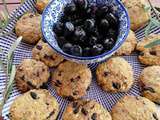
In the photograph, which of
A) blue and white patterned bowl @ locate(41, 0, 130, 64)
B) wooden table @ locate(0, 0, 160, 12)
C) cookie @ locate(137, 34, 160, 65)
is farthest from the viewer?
wooden table @ locate(0, 0, 160, 12)

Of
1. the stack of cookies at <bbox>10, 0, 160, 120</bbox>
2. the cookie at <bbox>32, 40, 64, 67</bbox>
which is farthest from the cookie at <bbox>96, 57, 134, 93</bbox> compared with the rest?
the cookie at <bbox>32, 40, 64, 67</bbox>

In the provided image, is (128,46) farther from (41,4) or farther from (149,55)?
(41,4)

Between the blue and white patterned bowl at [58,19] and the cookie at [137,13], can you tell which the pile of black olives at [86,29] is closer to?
the blue and white patterned bowl at [58,19]

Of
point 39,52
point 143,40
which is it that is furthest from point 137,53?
point 39,52

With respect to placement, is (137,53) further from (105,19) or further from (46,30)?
(46,30)

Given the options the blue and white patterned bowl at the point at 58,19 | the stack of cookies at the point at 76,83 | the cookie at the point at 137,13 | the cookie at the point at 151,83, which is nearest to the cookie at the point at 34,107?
the stack of cookies at the point at 76,83

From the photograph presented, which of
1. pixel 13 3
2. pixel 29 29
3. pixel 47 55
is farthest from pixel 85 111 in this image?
pixel 13 3

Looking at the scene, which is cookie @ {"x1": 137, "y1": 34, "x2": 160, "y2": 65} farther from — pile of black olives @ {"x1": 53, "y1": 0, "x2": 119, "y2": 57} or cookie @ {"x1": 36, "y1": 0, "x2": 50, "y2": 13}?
cookie @ {"x1": 36, "y1": 0, "x2": 50, "y2": 13}
